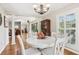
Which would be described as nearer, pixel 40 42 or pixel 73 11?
pixel 73 11

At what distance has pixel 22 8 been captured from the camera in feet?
7.06

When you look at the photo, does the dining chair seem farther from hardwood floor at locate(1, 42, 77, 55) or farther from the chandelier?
the chandelier

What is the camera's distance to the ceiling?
6.97 feet

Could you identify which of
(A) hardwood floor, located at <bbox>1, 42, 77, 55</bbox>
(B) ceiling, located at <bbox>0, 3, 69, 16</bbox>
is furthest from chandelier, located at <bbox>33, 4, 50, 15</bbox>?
(A) hardwood floor, located at <bbox>1, 42, 77, 55</bbox>

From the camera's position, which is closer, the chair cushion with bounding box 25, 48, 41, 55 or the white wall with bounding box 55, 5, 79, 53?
the white wall with bounding box 55, 5, 79, 53

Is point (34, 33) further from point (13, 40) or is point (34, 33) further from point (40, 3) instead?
point (40, 3)

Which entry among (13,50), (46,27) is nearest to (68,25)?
(46,27)

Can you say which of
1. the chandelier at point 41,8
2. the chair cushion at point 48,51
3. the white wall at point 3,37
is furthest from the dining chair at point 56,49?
the white wall at point 3,37

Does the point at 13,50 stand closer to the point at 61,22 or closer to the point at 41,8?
the point at 41,8

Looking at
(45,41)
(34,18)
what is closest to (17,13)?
(34,18)

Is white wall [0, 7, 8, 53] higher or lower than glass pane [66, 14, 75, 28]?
lower

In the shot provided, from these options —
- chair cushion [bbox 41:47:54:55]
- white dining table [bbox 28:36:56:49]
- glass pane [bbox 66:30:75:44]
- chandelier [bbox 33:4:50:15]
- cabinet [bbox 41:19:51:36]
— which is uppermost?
chandelier [bbox 33:4:50:15]

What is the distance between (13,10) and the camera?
215cm
